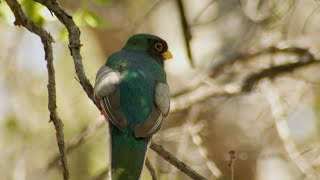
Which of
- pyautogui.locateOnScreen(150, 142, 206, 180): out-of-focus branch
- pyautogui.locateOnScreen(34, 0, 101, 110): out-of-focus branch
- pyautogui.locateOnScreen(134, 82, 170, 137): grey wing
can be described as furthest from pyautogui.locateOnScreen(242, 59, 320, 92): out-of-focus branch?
pyautogui.locateOnScreen(150, 142, 206, 180): out-of-focus branch

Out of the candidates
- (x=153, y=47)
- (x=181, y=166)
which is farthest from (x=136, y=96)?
(x=153, y=47)

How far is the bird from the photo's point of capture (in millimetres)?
3656

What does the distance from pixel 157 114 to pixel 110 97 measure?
0.25 m

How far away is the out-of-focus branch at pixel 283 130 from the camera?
547 centimetres

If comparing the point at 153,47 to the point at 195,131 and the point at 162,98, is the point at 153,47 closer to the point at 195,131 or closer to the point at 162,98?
the point at 162,98

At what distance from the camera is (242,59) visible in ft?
21.0

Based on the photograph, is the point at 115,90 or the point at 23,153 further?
the point at 23,153

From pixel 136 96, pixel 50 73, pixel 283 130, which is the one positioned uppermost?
pixel 283 130

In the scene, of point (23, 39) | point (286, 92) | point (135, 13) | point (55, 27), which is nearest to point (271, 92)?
point (286, 92)

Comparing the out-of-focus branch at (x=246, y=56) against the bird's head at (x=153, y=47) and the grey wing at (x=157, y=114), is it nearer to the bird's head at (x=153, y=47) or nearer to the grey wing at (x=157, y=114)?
the bird's head at (x=153, y=47)

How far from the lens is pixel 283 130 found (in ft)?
19.5

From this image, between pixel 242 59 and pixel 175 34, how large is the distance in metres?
1.86

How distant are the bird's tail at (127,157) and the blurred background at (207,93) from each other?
996 mm

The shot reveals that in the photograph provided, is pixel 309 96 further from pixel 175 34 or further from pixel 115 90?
pixel 115 90
